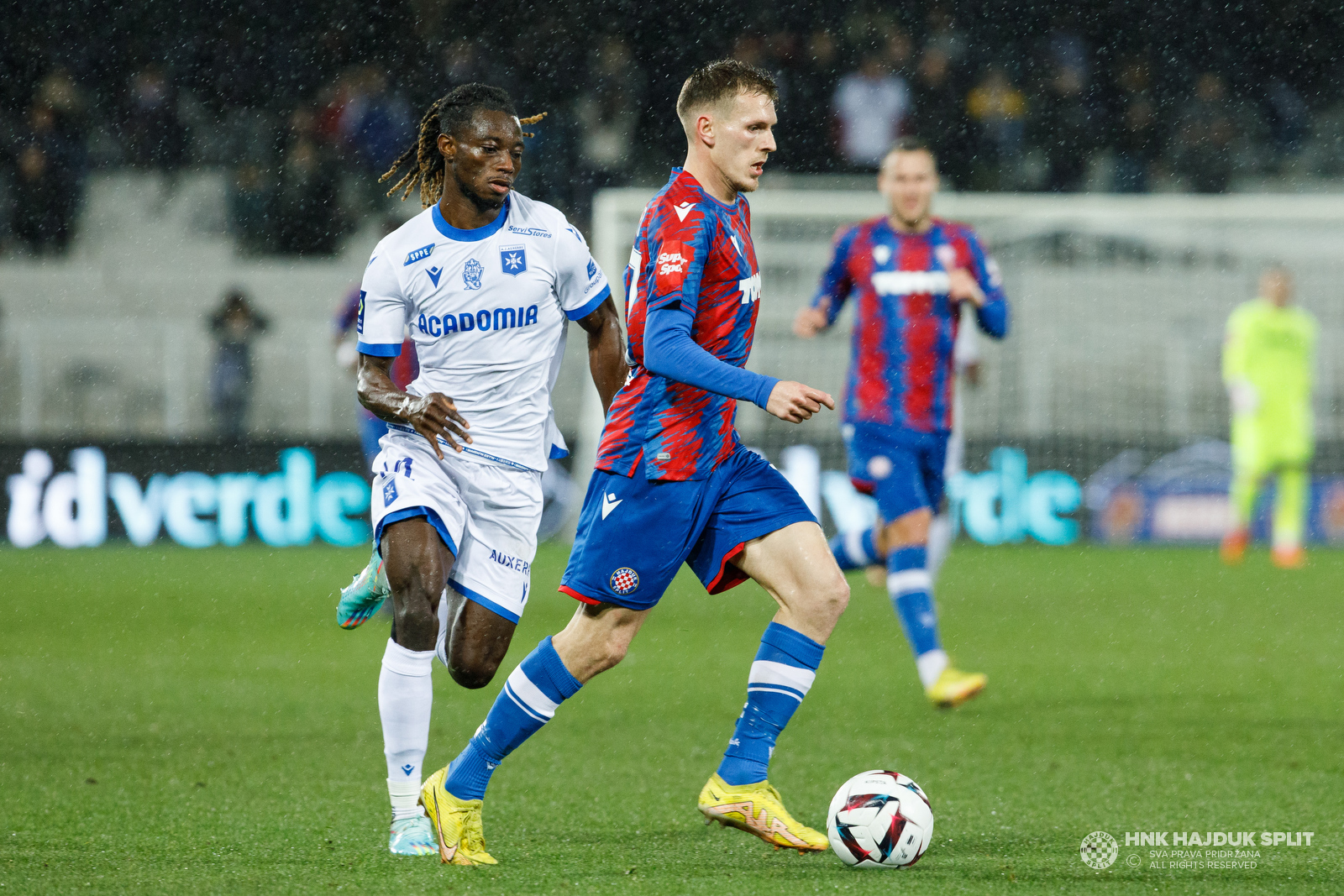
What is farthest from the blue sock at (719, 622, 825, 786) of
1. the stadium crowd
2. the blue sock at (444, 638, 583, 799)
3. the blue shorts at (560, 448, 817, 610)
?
the stadium crowd

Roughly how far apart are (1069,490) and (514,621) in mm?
10692

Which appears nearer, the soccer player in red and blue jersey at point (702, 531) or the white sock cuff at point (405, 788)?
the soccer player in red and blue jersey at point (702, 531)

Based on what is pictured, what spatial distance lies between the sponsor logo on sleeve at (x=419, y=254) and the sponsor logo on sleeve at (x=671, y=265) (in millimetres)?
744

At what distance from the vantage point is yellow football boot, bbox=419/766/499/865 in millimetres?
4125

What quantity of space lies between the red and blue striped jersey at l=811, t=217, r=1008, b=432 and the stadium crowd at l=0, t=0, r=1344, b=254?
31.4ft

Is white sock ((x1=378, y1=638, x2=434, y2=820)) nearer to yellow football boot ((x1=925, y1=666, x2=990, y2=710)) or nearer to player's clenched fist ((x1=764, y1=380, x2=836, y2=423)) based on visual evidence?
player's clenched fist ((x1=764, y1=380, x2=836, y2=423))

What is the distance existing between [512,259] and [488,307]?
0.15 m

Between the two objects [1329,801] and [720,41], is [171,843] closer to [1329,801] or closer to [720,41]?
[1329,801]

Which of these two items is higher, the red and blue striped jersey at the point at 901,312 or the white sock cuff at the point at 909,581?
the red and blue striped jersey at the point at 901,312

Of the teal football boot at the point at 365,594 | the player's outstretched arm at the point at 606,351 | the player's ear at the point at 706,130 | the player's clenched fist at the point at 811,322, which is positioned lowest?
the teal football boot at the point at 365,594

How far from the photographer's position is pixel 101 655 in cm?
823

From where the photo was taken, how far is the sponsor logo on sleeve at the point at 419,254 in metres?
4.51

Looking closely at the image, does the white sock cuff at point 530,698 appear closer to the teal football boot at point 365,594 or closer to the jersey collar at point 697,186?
the teal football boot at point 365,594

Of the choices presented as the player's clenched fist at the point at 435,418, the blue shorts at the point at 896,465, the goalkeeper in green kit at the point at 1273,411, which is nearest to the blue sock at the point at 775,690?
the player's clenched fist at the point at 435,418
